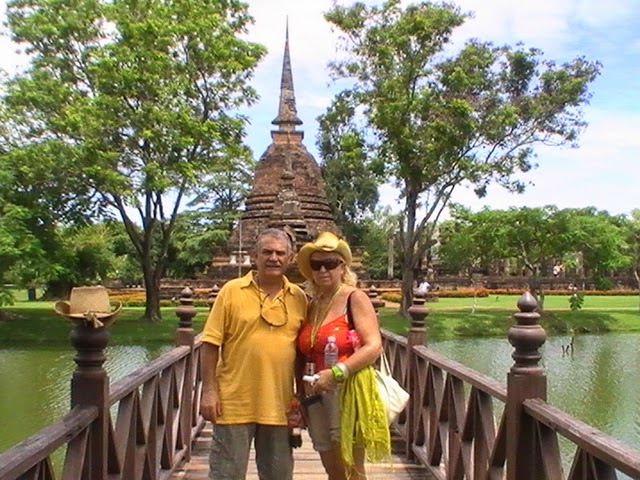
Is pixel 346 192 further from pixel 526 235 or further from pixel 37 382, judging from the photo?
pixel 37 382

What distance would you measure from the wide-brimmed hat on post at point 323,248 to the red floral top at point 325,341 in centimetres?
29

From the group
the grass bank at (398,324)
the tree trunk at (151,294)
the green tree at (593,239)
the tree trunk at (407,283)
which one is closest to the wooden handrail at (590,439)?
the grass bank at (398,324)

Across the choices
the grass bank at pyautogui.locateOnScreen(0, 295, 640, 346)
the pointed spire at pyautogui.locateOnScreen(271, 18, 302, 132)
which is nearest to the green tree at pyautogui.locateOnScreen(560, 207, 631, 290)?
the grass bank at pyautogui.locateOnScreen(0, 295, 640, 346)

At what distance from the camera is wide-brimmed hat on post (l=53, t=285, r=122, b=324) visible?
3059mm

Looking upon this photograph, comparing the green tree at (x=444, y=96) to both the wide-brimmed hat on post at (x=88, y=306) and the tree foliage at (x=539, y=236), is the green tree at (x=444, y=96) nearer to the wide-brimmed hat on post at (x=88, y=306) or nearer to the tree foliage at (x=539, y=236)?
the tree foliage at (x=539, y=236)

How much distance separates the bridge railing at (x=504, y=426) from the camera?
2.68 metres

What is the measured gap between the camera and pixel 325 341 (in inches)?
139

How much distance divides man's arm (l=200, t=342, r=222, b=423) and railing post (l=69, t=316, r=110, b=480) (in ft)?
1.65

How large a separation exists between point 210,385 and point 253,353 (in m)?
0.25

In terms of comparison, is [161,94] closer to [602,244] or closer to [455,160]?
[455,160]

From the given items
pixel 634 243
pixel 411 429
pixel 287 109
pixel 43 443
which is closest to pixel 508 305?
pixel 634 243

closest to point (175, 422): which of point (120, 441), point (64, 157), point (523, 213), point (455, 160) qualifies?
point (120, 441)

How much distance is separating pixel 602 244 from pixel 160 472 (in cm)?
2700

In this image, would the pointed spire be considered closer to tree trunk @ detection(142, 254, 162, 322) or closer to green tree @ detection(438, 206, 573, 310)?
green tree @ detection(438, 206, 573, 310)
